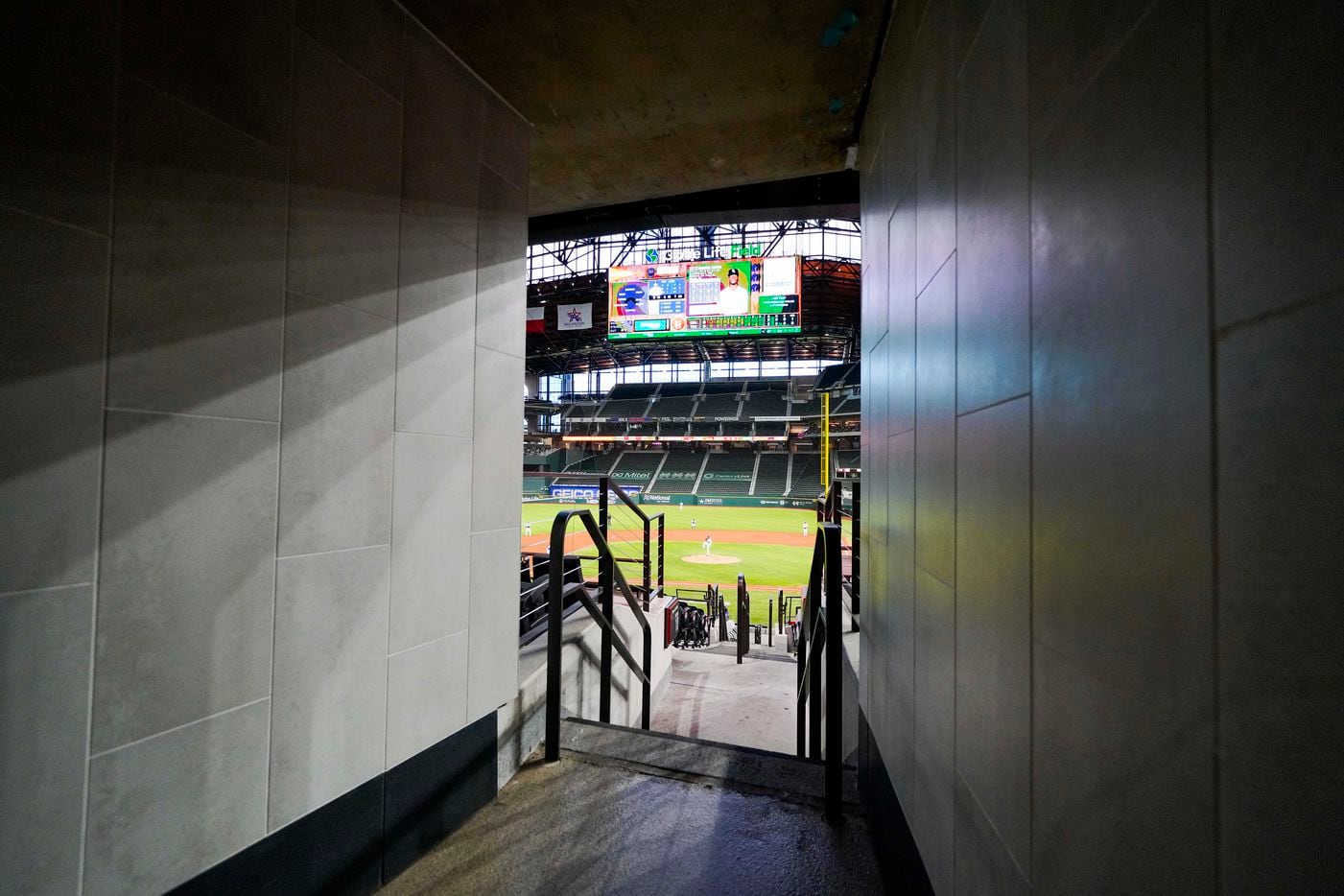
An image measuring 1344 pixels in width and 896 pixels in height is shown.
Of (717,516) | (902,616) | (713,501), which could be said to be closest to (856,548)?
(902,616)

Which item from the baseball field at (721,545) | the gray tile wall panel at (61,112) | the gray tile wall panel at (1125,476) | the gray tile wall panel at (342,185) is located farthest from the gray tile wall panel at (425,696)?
the baseball field at (721,545)

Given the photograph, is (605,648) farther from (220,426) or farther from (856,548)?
(220,426)

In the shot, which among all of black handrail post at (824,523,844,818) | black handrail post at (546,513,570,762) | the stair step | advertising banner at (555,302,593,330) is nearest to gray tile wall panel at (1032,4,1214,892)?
black handrail post at (824,523,844,818)

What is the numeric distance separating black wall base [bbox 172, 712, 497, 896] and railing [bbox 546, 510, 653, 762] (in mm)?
363

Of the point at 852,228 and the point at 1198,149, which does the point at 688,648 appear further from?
the point at 852,228

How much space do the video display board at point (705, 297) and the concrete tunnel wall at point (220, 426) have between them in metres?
17.0

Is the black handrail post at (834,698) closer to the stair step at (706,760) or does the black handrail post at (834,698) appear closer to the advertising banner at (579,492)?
the stair step at (706,760)

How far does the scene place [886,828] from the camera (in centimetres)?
189

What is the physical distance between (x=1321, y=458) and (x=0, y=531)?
2.06 m

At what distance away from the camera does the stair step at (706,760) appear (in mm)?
2490

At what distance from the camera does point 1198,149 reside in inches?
22.0

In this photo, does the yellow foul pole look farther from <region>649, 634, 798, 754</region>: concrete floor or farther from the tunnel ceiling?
the tunnel ceiling

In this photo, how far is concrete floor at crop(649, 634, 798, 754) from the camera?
4922mm

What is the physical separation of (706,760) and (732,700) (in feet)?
10.8
